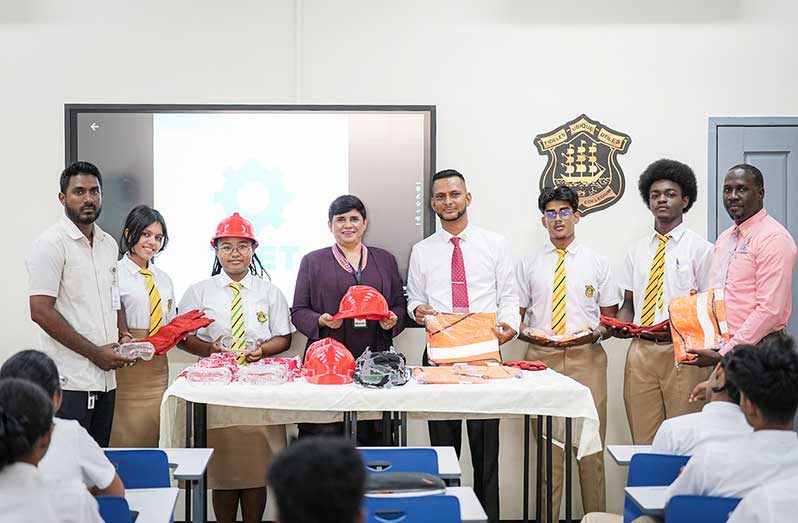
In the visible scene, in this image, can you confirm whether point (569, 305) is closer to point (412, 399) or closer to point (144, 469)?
point (412, 399)

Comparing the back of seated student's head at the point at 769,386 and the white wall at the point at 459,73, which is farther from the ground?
the white wall at the point at 459,73

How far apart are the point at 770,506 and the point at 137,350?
2.82m

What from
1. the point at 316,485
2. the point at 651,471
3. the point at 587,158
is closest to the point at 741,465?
the point at 651,471

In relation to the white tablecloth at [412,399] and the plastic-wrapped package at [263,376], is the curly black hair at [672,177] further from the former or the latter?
the plastic-wrapped package at [263,376]

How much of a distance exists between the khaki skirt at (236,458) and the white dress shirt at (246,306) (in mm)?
520

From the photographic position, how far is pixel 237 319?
418 cm

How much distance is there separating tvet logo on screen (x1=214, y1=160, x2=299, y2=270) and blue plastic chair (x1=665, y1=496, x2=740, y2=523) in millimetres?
3078

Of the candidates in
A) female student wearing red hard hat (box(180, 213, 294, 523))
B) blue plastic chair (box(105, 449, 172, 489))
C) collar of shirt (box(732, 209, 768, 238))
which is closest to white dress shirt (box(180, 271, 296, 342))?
female student wearing red hard hat (box(180, 213, 294, 523))

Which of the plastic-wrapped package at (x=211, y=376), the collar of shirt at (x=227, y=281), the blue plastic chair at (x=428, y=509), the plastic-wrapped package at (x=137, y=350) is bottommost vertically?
the blue plastic chair at (x=428, y=509)

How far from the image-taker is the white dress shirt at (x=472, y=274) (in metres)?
4.25

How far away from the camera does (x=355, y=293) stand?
3881mm

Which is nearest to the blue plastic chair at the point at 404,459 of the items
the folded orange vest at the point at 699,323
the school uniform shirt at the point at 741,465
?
the school uniform shirt at the point at 741,465

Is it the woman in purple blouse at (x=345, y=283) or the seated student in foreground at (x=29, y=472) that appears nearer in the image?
the seated student in foreground at (x=29, y=472)

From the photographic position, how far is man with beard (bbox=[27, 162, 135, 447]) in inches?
134
